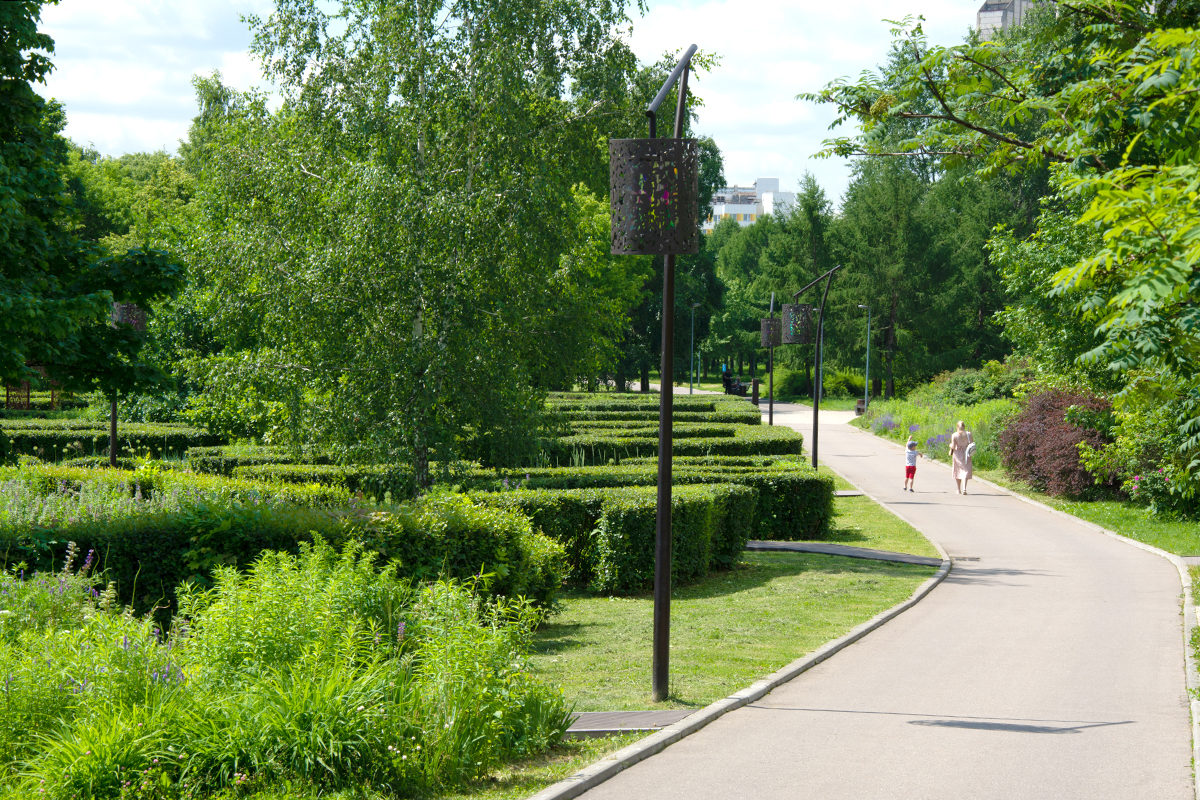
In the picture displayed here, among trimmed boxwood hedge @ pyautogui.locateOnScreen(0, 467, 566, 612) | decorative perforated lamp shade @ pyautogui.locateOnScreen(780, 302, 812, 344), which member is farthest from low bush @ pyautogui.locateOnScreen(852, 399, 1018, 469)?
trimmed boxwood hedge @ pyautogui.locateOnScreen(0, 467, 566, 612)

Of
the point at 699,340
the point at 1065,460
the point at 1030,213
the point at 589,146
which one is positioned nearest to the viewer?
the point at 589,146

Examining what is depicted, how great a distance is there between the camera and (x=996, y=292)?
64.9 meters

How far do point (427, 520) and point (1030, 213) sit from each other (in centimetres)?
6076

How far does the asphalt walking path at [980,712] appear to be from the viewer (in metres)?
6.49

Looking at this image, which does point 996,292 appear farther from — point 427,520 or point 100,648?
point 100,648

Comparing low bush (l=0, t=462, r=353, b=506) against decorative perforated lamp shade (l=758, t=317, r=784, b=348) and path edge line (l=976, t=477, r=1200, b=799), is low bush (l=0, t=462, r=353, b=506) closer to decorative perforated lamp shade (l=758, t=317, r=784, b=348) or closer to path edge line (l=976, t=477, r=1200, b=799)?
path edge line (l=976, t=477, r=1200, b=799)

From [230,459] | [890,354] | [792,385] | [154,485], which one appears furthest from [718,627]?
[792,385]

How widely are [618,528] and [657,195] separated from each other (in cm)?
567

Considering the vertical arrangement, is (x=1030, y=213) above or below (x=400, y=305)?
above

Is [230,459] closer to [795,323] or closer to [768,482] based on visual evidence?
[768,482]

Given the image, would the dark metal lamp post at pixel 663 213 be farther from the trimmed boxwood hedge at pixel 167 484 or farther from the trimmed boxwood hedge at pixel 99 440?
the trimmed boxwood hedge at pixel 99 440

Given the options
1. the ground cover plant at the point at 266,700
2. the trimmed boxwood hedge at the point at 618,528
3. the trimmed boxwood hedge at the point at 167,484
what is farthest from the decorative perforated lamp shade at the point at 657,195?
the trimmed boxwood hedge at the point at 167,484

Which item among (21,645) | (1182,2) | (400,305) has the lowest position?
(21,645)

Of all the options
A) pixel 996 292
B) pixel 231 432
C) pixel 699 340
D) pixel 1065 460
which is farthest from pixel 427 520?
pixel 699 340
